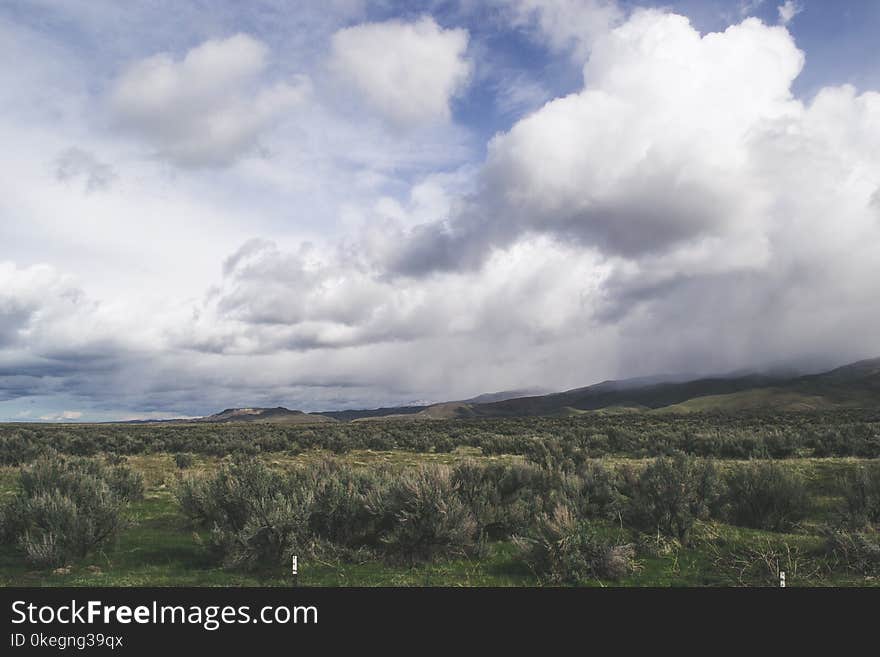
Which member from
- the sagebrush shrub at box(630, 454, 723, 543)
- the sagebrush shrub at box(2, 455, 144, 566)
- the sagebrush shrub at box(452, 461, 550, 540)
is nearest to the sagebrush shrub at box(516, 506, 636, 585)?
the sagebrush shrub at box(452, 461, 550, 540)

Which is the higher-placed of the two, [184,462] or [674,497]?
[674,497]

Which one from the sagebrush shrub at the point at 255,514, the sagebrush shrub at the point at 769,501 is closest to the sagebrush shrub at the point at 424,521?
the sagebrush shrub at the point at 255,514

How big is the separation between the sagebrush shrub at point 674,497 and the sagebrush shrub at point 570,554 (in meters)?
2.37

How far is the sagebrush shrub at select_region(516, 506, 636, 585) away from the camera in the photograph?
30.9 feet

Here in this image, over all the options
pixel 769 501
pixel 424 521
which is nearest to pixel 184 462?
pixel 424 521

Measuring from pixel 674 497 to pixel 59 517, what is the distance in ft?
42.5

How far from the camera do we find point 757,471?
1424 cm

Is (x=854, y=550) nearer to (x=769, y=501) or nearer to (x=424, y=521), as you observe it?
(x=769, y=501)

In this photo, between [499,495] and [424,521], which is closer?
[424,521]

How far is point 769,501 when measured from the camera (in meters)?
13.5

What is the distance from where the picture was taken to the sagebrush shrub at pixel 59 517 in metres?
10.2

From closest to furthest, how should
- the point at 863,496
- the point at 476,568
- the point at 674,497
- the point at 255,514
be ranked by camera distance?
the point at 476,568
the point at 255,514
the point at 674,497
the point at 863,496

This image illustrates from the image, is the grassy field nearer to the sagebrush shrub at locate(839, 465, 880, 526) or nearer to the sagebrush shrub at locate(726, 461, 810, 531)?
the sagebrush shrub at locate(726, 461, 810, 531)

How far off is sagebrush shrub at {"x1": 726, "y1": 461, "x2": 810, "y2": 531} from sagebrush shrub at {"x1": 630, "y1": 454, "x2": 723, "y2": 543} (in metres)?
0.52
